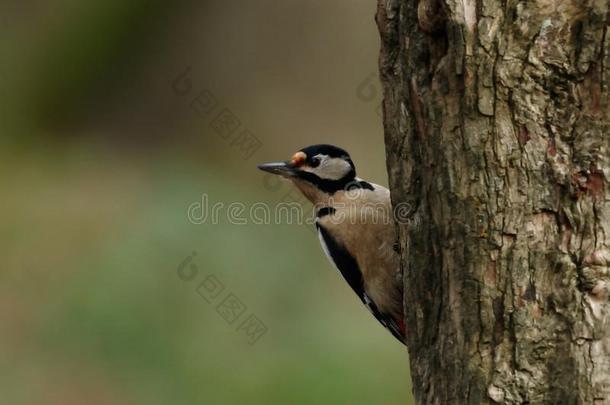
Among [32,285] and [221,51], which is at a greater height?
[221,51]

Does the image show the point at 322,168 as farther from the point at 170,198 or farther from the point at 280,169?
the point at 170,198

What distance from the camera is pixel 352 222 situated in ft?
14.9

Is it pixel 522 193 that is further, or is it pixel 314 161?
pixel 314 161

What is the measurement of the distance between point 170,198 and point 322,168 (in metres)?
4.86

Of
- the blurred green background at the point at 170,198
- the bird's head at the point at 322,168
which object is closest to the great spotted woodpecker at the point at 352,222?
the bird's head at the point at 322,168

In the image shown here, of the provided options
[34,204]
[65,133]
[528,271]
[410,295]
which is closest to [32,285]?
[34,204]

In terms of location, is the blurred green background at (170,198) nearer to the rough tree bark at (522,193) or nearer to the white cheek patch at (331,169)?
the white cheek patch at (331,169)

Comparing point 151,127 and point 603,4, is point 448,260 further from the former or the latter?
point 151,127

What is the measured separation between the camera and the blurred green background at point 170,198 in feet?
23.0

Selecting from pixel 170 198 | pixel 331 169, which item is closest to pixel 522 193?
pixel 331 169

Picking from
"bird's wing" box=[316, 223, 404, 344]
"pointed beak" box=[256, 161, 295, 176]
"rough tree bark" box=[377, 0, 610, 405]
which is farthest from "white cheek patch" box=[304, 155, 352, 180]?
"rough tree bark" box=[377, 0, 610, 405]

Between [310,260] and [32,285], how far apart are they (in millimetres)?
Result: 2568

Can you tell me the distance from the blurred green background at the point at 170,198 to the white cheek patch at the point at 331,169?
2.48m

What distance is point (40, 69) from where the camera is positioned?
970cm
